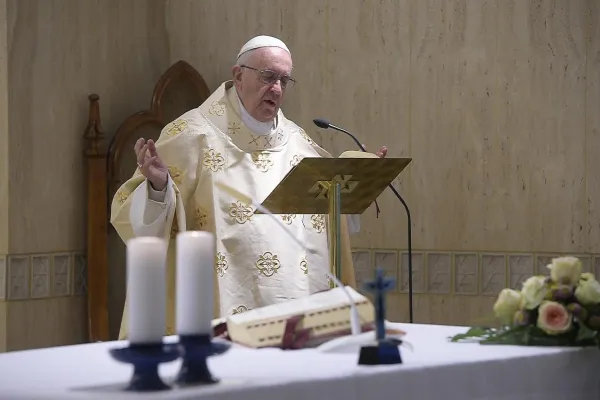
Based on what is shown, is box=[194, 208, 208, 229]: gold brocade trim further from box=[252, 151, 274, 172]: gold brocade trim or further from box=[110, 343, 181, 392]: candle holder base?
box=[110, 343, 181, 392]: candle holder base

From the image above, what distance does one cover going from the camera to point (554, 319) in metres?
3.54

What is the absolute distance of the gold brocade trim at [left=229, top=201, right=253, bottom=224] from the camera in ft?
19.6

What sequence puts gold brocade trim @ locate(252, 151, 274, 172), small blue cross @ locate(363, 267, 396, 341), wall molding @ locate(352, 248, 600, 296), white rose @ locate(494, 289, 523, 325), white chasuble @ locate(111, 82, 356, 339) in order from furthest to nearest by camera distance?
wall molding @ locate(352, 248, 600, 296) < gold brocade trim @ locate(252, 151, 274, 172) < white chasuble @ locate(111, 82, 356, 339) < white rose @ locate(494, 289, 523, 325) < small blue cross @ locate(363, 267, 396, 341)

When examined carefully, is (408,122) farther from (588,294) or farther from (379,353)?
(379,353)

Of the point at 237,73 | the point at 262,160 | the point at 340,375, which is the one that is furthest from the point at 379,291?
the point at 237,73

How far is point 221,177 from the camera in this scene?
19.6ft

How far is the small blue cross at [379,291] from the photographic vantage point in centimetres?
305

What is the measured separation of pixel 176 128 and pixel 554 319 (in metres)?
2.97

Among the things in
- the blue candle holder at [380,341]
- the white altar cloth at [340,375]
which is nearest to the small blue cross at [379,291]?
the blue candle holder at [380,341]

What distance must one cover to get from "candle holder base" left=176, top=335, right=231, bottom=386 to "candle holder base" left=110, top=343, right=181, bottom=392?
0.14 ft

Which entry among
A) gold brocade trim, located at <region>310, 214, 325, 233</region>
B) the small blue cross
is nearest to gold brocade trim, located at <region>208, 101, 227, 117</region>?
gold brocade trim, located at <region>310, 214, 325, 233</region>

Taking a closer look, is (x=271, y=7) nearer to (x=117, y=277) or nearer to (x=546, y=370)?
(x=117, y=277)

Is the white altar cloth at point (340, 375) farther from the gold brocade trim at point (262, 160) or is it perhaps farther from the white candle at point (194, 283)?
the gold brocade trim at point (262, 160)

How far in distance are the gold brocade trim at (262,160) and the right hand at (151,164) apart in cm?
87
